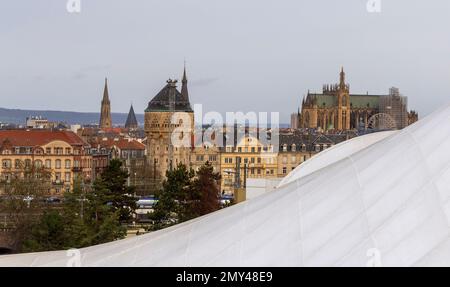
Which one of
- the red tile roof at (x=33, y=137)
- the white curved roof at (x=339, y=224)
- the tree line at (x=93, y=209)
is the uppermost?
the red tile roof at (x=33, y=137)

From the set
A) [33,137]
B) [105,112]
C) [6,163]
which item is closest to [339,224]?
[33,137]

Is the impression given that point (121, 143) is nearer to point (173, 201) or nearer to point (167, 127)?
point (167, 127)

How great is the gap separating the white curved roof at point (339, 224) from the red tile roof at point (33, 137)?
264 feet

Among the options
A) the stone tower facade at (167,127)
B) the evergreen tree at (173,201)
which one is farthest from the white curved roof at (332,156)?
the stone tower facade at (167,127)

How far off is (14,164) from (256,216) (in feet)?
270

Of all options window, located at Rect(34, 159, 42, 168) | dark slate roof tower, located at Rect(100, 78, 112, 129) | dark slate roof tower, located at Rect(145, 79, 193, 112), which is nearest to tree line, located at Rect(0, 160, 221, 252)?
window, located at Rect(34, 159, 42, 168)

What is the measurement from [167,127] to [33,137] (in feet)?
90.1

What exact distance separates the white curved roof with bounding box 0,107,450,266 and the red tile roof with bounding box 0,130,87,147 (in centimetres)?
8055

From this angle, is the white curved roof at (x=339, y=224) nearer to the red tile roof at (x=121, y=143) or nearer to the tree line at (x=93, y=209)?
the tree line at (x=93, y=209)

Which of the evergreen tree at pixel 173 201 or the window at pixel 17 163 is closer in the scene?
the evergreen tree at pixel 173 201

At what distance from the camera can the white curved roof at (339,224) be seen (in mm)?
13391

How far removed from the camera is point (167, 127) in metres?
120

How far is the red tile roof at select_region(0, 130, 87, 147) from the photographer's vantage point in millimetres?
95062
